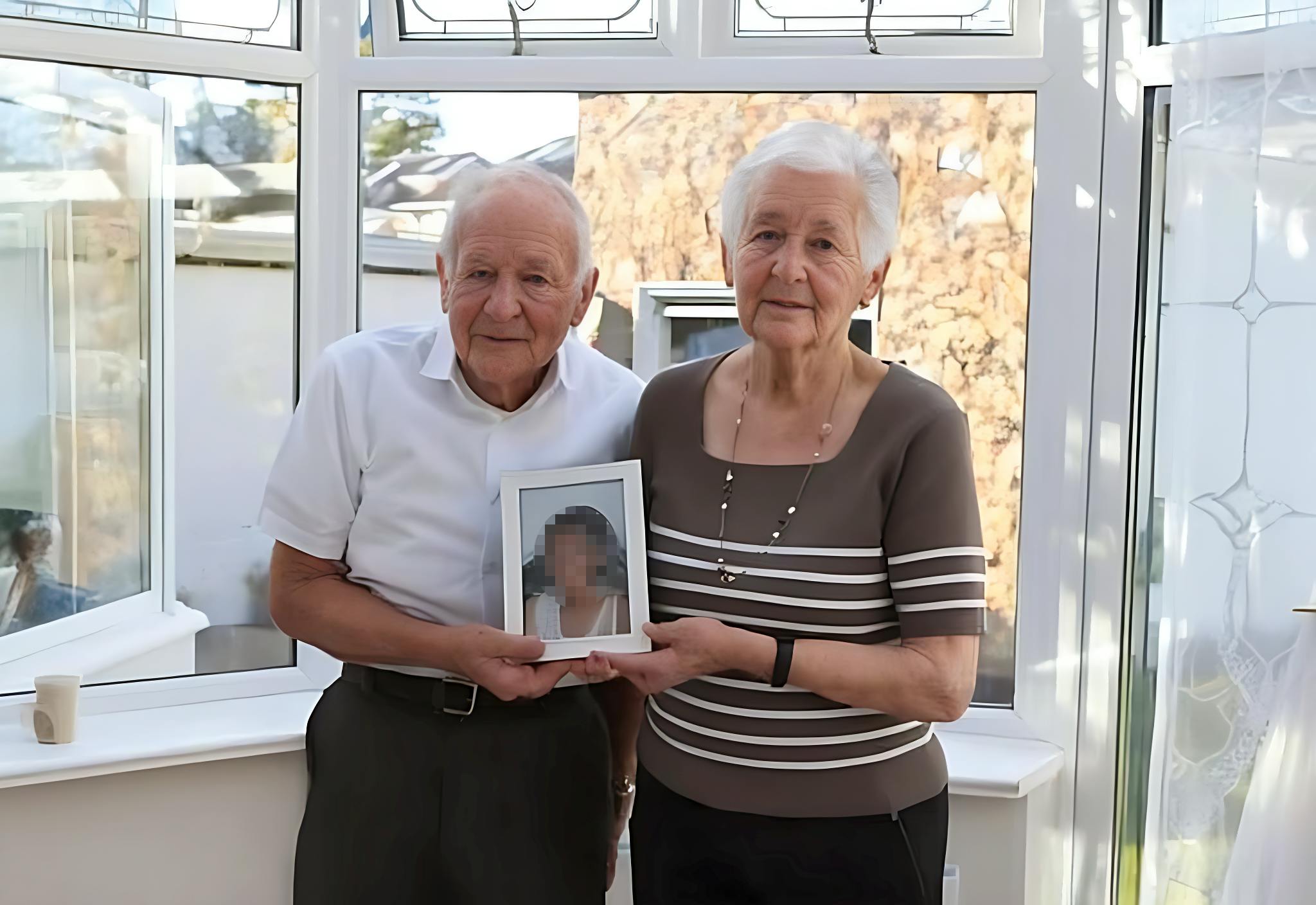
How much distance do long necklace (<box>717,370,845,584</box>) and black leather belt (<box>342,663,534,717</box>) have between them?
0.34m

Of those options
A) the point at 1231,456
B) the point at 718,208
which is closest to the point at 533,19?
the point at 718,208

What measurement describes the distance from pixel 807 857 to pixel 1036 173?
1.39 m

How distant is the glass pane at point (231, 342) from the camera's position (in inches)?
94.6

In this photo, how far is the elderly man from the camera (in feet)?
5.03

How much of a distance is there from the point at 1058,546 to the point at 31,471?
1.94 m

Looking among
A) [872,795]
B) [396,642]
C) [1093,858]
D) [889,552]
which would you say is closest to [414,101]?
[396,642]

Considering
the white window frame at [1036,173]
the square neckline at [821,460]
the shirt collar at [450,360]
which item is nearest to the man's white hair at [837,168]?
the square neckline at [821,460]

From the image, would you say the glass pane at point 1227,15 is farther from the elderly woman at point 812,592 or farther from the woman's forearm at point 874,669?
the woman's forearm at point 874,669

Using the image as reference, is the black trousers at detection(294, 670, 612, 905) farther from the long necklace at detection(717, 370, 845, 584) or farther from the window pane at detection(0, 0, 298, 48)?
the window pane at detection(0, 0, 298, 48)

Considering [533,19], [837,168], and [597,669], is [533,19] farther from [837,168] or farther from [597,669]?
[597,669]

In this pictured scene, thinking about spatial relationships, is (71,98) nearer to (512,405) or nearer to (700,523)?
(512,405)

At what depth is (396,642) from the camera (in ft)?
5.04

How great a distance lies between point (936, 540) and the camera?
4.48ft

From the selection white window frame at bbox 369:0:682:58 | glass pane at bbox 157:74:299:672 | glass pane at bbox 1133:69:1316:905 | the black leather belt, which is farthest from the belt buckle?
white window frame at bbox 369:0:682:58
